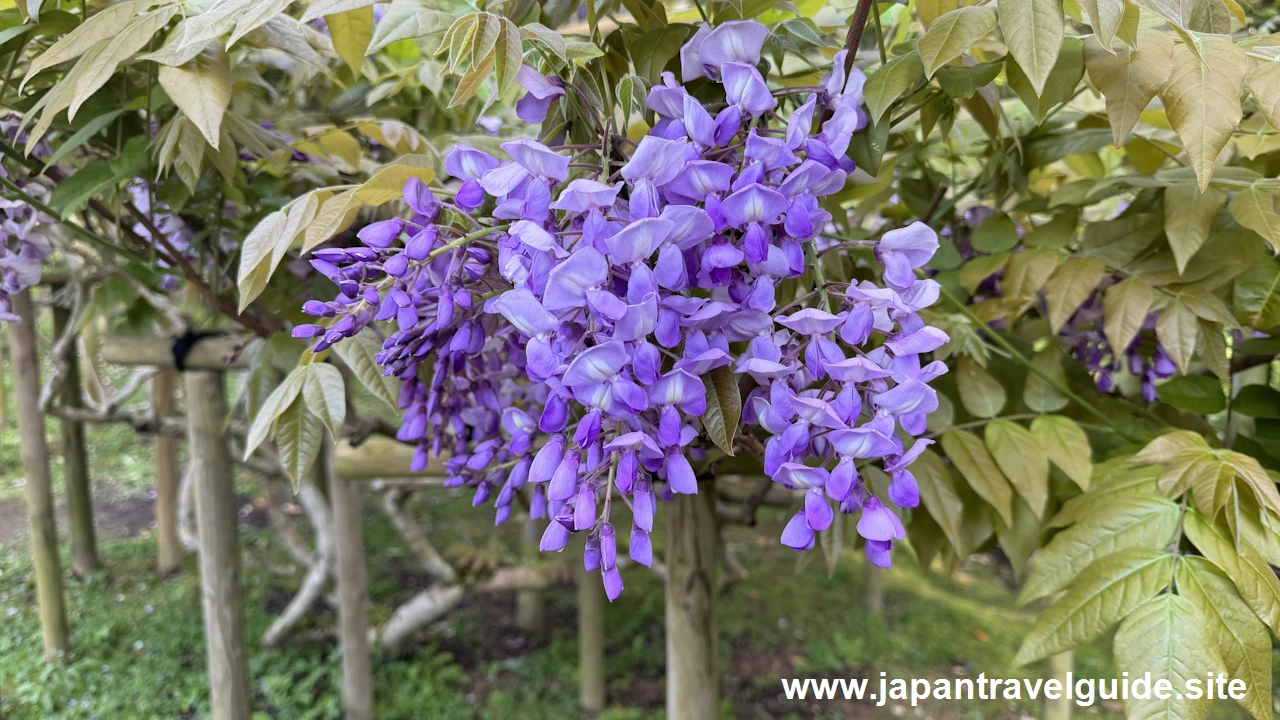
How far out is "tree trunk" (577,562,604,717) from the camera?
5.82 ft

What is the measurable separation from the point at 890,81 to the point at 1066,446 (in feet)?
1.22

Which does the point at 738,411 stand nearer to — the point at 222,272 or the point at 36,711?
the point at 222,272

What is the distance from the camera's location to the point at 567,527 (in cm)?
43

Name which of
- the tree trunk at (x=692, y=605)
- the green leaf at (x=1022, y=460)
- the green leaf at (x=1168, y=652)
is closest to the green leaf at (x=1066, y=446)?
the green leaf at (x=1022, y=460)

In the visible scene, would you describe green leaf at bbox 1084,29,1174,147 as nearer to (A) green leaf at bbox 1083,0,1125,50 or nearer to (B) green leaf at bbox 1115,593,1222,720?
(A) green leaf at bbox 1083,0,1125,50

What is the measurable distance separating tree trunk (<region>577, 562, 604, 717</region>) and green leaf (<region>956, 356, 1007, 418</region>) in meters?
1.20

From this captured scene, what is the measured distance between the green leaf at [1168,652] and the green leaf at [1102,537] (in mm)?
58

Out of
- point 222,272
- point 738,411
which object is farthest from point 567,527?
point 222,272

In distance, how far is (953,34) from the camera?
18.6 inches

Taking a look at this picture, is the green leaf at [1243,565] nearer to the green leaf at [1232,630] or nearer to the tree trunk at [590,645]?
the green leaf at [1232,630]

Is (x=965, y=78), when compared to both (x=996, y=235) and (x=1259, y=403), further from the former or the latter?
(x=1259, y=403)

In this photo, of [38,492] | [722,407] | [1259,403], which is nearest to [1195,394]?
[1259,403]

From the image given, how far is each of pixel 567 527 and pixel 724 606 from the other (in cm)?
208

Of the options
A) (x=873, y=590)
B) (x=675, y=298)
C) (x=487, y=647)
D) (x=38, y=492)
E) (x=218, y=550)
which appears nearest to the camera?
(x=675, y=298)
